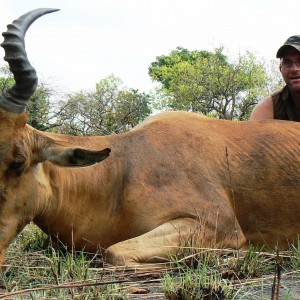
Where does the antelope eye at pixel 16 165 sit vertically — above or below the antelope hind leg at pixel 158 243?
above

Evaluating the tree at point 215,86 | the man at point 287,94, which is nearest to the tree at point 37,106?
the man at point 287,94

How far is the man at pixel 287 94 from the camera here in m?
Result: 8.28

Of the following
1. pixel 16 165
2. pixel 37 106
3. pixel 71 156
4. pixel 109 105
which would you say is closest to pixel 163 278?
pixel 71 156

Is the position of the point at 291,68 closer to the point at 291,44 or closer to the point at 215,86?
the point at 291,44

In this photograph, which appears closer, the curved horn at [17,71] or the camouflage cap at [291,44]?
the curved horn at [17,71]

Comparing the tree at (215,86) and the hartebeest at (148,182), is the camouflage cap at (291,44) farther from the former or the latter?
the tree at (215,86)

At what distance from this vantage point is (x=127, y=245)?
5207 mm

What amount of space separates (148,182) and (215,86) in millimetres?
46016

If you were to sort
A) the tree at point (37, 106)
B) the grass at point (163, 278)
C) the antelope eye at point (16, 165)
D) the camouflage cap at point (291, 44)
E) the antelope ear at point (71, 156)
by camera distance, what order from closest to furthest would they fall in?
the grass at point (163, 278)
the antelope eye at point (16, 165)
the antelope ear at point (71, 156)
the camouflage cap at point (291, 44)
the tree at point (37, 106)

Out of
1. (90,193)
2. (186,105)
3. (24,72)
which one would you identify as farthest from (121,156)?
(186,105)

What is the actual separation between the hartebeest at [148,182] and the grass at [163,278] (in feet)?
0.87

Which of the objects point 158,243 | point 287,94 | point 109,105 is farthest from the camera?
point 109,105

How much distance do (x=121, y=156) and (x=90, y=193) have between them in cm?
46

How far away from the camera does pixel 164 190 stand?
18.5ft
